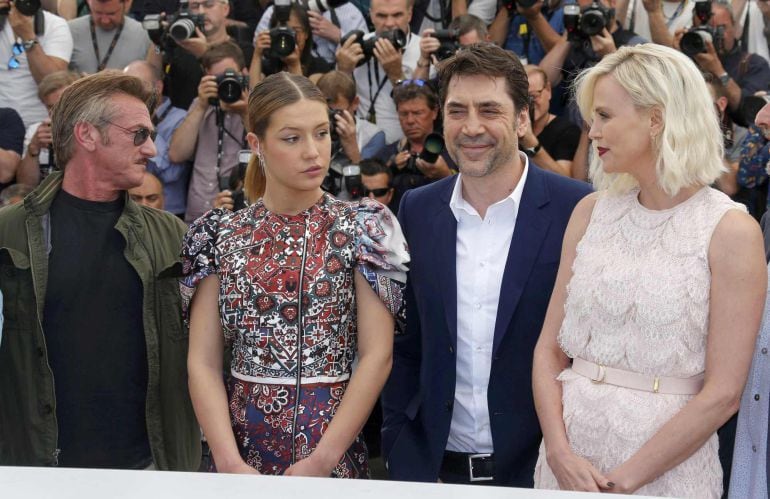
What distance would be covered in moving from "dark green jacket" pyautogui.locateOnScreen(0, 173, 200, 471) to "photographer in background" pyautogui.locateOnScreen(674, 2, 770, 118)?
3.66 meters

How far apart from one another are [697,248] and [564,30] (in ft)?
14.2

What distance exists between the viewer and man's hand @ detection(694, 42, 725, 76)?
5875mm

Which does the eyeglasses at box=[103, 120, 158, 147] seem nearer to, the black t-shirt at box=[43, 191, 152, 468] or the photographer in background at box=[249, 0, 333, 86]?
the black t-shirt at box=[43, 191, 152, 468]

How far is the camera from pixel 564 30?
6676 millimetres

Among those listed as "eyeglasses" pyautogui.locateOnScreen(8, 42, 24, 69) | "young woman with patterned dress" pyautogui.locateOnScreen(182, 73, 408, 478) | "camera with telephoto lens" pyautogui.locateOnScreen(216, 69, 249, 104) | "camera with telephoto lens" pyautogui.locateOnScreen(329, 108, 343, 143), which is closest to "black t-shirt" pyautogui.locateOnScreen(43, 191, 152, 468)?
"young woman with patterned dress" pyautogui.locateOnScreen(182, 73, 408, 478)

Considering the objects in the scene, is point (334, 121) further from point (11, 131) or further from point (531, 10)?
point (11, 131)

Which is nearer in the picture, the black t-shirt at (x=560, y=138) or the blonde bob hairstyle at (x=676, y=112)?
the blonde bob hairstyle at (x=676, y=112)

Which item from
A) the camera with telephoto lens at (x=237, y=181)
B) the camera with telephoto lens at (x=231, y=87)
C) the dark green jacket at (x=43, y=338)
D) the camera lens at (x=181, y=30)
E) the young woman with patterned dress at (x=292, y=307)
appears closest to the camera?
the young woman with patterned dress at (x=292, y=307)

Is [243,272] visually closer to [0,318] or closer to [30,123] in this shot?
[0,318]

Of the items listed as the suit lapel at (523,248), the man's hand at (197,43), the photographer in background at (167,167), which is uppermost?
the suit lapel at (523,248)

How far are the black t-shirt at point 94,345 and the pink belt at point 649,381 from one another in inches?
54.6

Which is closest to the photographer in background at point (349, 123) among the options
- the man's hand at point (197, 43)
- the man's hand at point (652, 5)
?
the man's hand at point (197, 43)

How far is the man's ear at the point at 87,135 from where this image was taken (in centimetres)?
323

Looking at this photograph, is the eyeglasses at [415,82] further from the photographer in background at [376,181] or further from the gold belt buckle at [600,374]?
the gold belt buckle at [600,374]
